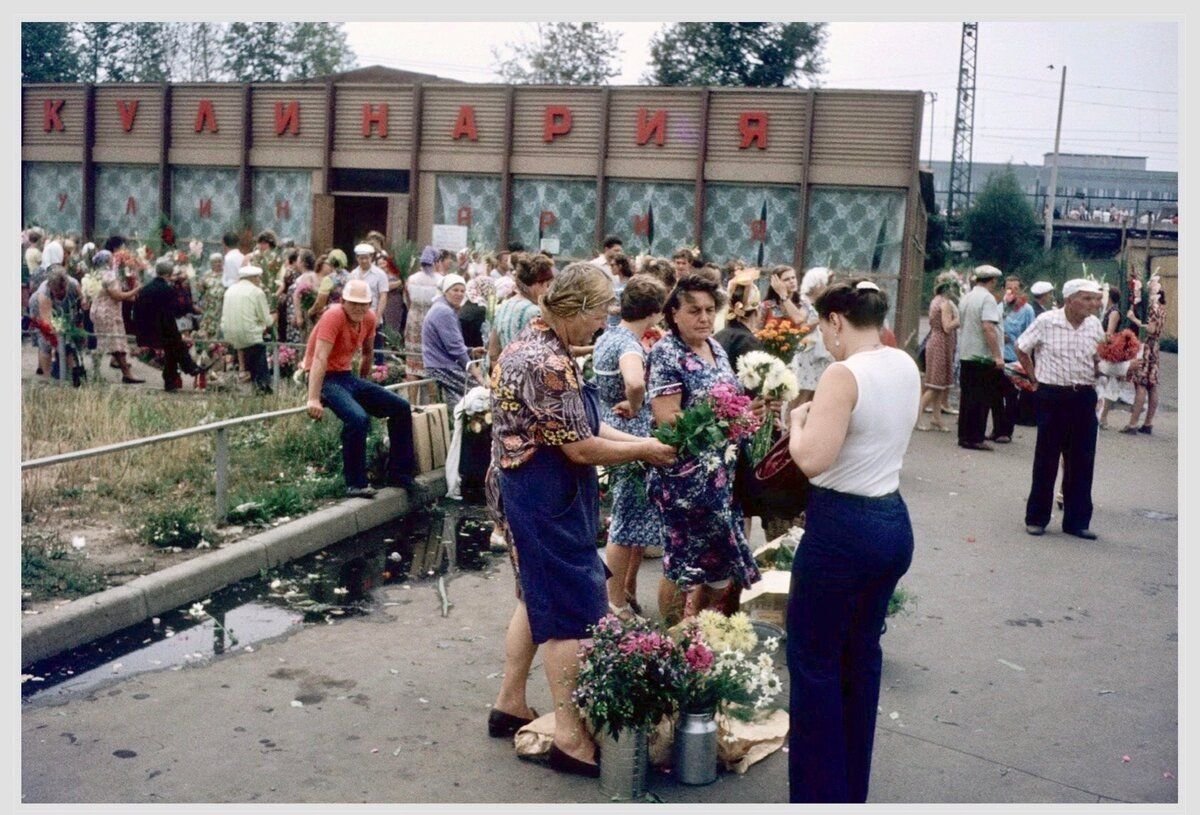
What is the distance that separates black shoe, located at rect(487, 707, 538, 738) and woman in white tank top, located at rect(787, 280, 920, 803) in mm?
1338

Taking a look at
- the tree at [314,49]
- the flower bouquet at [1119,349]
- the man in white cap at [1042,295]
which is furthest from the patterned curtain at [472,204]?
the tree at [314,49]

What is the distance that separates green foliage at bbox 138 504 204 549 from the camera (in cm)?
780

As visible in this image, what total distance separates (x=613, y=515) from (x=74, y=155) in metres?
22.7

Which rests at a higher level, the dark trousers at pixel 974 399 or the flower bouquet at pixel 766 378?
the flower bouquet at pixel 766 378

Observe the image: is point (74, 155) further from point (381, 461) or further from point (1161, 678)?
point (1161, 678)

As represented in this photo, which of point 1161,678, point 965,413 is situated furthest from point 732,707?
point 965,413

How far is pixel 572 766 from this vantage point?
5023mm

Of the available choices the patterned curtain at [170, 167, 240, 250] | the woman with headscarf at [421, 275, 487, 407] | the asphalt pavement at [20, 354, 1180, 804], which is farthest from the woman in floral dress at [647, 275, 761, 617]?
the patterned curtain at [170, 167, 240, 250]

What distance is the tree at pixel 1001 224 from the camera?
46719mm

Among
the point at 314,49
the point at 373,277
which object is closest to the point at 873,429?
the point at 373,277

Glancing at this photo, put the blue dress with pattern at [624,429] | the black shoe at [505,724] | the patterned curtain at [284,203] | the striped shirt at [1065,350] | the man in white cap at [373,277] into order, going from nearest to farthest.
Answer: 1. the black shoe at [505,724]
2. the blue dress with pattern at [624,429]
3. the striped shirt at [1065,350]
4. the man in white cap at [373,277]
5. the patterned curtain at [284,203]

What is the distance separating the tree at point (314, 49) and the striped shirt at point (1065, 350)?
4327cm

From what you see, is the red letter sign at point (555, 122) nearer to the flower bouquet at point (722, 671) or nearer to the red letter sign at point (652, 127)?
the red letter sign at point (652, 127)

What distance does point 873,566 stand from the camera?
4383 mm
